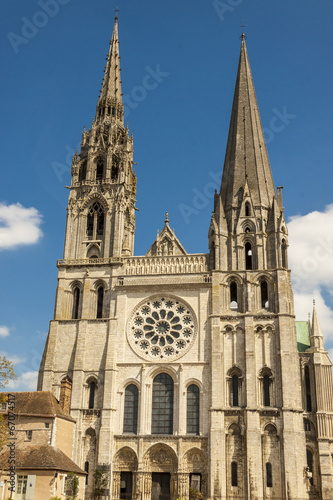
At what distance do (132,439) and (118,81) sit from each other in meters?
30.6

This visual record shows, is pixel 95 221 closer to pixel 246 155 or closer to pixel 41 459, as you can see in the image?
pixel 246 155

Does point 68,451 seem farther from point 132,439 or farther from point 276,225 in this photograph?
point 276,225

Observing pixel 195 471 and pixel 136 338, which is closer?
pixel 195 471

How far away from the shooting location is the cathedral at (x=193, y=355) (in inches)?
1463

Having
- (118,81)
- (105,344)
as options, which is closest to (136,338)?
(105,344)

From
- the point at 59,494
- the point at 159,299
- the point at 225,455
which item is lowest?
the point at 59,494

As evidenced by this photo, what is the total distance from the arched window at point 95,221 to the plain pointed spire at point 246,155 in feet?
31.0

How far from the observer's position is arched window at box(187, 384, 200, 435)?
1516 inches

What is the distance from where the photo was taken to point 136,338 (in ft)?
136

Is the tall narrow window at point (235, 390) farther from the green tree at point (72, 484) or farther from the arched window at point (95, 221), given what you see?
the arched window at point (95, 221)

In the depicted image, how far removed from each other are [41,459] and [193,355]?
1228cm

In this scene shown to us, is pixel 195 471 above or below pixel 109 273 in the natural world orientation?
below

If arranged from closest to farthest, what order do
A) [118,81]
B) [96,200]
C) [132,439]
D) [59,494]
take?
[59,494], [132,439], [96,200], [118,81]

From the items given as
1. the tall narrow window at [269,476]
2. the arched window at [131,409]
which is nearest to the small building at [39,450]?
the arched window at [131,409]
